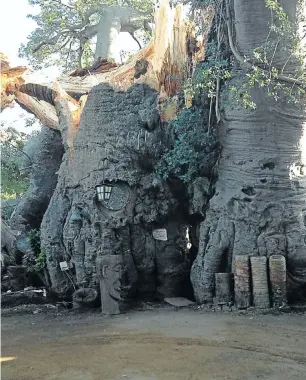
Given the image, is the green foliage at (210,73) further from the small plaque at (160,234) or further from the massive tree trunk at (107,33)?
the massive tree trunk at (107,33)

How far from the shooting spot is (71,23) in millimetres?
15383

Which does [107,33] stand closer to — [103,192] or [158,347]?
[103,192]

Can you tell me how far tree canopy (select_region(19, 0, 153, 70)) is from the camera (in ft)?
48.5

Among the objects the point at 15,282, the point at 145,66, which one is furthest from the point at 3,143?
the point at 145,66

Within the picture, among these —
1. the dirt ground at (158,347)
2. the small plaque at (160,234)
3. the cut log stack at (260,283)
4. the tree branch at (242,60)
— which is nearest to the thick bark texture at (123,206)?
the small plaque at (160,234)

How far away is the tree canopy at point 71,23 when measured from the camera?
48.5 feet

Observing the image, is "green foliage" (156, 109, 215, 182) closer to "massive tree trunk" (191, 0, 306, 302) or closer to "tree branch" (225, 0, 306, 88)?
"massive tree trunk" (191, 0, 306, 302)

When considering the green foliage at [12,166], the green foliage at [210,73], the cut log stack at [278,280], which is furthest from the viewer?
the green foliage at [12,166]

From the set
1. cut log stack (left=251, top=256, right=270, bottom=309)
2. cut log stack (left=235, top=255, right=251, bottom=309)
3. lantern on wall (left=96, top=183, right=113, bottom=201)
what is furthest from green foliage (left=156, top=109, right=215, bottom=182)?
cut log stack (left=251, top=256, right=270, bottom=309)

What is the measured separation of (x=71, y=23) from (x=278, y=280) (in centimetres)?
1176

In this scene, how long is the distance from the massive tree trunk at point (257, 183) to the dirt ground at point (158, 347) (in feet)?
3.35

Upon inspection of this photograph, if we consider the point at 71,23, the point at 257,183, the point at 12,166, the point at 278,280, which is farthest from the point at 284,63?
the point at 71,23

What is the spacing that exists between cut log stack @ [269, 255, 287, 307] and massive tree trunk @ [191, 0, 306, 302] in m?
0.28

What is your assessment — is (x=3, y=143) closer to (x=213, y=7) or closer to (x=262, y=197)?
(x=213, y=7)
